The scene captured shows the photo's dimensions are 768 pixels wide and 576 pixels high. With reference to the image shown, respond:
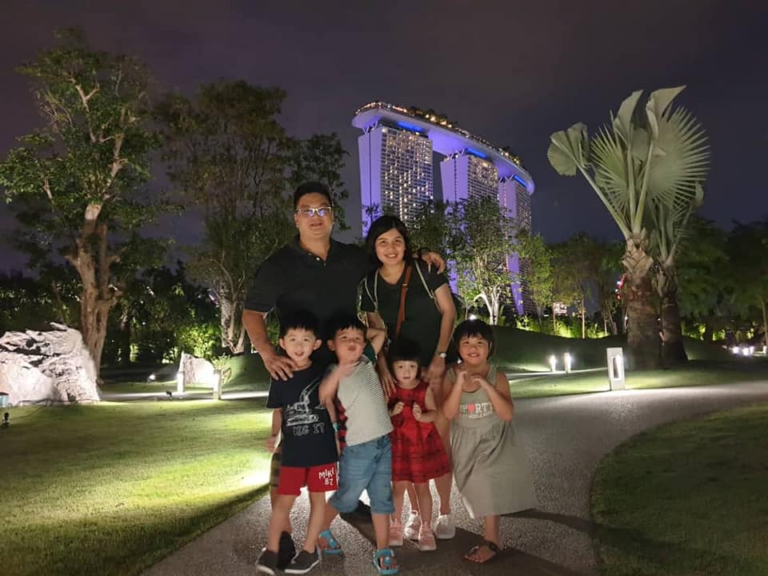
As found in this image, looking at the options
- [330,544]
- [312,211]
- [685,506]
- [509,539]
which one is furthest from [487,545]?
[312,211]

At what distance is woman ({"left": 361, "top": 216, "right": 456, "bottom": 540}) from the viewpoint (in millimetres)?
3721

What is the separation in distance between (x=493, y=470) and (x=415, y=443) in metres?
0.52

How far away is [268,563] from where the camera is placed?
3.24 metres

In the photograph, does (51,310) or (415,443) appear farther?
(51,310)

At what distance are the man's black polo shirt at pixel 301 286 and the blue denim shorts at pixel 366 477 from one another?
823 millimetres

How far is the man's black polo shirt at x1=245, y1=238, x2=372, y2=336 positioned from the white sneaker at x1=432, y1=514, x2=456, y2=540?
153 centimetres

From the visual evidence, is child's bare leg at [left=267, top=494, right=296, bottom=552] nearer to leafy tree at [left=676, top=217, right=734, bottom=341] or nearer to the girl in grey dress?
the girl in grey dress

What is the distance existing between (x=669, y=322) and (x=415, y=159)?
55.4 meters

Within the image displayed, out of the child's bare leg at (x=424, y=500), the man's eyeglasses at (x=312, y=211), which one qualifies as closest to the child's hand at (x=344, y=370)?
the child's bare leg at (x=424, y=500)

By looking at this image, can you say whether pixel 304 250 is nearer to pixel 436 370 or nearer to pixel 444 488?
pixel 436 370

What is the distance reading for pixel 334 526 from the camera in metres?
4.06

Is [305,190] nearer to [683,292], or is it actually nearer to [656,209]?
[656,209]

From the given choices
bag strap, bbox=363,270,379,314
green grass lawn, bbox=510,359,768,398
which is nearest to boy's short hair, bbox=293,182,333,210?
bag strap, bbox=363,270,379,314

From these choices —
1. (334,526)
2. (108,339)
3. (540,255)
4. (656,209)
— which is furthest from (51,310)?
(334,526)
